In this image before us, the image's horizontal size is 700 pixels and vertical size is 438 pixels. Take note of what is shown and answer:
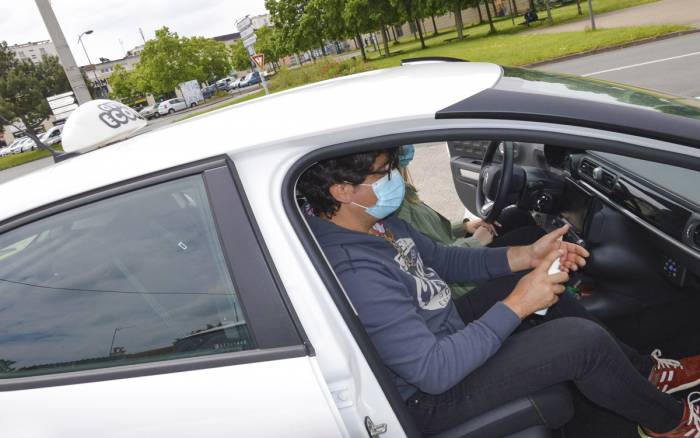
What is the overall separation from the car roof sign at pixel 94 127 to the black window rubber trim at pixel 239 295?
45 cm

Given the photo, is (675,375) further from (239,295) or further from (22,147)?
(22,147)

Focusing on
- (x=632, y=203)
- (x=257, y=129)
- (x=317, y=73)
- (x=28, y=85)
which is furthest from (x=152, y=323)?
(x=28, y=85)

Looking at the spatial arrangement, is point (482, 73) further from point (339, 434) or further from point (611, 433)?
point (611, 433)

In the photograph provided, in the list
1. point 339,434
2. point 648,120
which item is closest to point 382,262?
point 339,434

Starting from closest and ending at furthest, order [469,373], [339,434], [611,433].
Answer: [339,434], [469,373], [611,433]

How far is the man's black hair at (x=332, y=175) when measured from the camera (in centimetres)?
160

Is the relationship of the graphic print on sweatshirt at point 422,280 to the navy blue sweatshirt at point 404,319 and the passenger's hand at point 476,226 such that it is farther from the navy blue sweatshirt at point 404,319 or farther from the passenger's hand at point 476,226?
the passenger's hand at point 476,226

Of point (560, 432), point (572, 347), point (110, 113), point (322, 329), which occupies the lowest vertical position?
point (560, 432)

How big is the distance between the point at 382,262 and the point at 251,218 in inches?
17.5

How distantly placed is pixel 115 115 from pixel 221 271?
0.90 meters

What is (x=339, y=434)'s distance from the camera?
50.1 inches

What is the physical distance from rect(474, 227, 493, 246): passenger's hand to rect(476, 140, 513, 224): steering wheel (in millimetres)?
54

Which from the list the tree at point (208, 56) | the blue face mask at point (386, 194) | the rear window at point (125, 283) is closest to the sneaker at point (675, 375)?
the blue face mask at point (386, 194)

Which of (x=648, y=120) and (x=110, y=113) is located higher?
(x=110, y=113)
